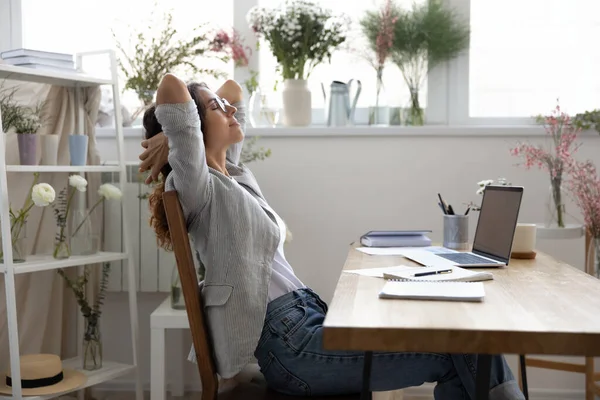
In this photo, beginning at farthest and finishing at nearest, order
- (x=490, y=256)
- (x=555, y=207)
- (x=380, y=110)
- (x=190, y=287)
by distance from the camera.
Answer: (x=380, y=110) < (x=555, y=207) < (x=490, y=256) < (x=190, y=287)

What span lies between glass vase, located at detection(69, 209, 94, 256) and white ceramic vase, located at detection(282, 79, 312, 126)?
93cm

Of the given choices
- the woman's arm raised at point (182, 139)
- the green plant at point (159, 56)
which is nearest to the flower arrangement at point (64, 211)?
the green plant at point (159, 56)

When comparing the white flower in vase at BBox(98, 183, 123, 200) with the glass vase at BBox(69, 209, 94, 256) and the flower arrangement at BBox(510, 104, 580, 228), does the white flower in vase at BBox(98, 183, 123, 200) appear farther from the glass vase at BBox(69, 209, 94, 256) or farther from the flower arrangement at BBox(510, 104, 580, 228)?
the flower arrangement at BBox(510, 104, 580, 228)

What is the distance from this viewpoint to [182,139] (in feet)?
5.49

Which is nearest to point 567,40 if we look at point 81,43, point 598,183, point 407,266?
point 598,183

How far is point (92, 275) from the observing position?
3047 millimetres

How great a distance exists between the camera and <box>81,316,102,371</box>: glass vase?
2.83 meters

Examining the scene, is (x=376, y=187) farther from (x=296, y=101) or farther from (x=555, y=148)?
(x=555, y=148)

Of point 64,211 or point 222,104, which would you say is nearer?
point 222,104

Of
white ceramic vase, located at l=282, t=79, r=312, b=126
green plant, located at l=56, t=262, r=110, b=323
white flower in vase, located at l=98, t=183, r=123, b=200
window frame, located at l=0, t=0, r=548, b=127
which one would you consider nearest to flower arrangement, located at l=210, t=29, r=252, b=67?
window frame, located at l=0, t=0, r=548, b=127

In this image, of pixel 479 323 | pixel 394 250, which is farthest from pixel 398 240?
pixel 479 323

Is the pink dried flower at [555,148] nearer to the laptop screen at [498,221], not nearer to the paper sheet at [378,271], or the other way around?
the laptop screen at [498,221]

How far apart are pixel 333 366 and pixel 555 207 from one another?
142cm

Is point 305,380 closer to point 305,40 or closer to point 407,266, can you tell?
point 407,266
